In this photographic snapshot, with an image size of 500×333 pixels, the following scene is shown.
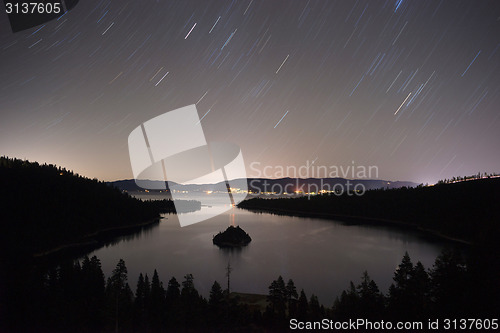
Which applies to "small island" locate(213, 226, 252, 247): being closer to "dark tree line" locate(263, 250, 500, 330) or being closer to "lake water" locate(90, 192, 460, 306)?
"lake water" locate(90, 192, 460, 306)

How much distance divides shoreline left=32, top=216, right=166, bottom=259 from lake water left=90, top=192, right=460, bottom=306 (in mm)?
5374

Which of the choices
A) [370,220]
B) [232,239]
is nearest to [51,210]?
[232,239]

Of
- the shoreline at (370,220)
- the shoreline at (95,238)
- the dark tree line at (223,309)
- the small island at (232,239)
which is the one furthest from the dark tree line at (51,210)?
the shoreline at (370,220)

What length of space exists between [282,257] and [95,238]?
44633 millimetres

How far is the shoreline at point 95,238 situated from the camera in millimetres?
48213

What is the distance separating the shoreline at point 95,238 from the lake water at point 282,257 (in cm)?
537

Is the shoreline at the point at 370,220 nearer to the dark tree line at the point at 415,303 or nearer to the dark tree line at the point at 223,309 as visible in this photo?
the dark tree line at the point at 415,303

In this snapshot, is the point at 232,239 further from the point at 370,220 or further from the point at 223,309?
the point at 370,220

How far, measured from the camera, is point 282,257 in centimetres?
4309

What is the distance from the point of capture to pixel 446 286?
17641 millimetres

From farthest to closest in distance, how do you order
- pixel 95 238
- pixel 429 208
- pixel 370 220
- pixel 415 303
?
1. pixel 370 220
2. pixel 429 208
3. pixel 95 238
4. pixel 415 303

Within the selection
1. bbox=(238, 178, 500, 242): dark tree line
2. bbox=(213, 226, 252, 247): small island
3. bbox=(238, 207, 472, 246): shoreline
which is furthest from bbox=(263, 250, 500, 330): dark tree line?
bbox=(238, 207, 472, 246): shoreline

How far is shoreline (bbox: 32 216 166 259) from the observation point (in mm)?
48213

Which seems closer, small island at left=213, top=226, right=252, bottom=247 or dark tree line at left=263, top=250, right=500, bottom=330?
dark tree line at left=263, top=250, right=500, bottom=330
